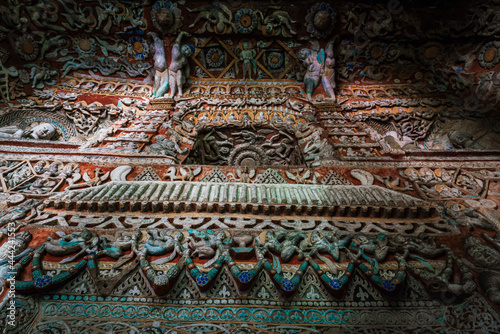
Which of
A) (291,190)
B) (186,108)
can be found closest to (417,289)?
(291,190)

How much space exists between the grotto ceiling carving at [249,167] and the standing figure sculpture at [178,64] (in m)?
0.04

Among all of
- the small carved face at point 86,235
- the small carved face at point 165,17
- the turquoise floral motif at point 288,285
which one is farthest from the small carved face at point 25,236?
the small carved face at point 165,17

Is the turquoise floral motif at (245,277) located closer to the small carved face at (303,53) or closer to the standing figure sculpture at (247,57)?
the standing figure sculpture at (247,57)

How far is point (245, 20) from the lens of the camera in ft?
17.4

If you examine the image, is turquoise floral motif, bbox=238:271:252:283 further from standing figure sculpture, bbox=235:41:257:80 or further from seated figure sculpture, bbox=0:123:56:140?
standing figure sculpture, bbox=235:41:257:80

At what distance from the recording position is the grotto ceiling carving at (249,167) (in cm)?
187

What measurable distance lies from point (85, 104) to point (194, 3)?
309 cm

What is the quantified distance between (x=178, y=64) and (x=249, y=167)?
10.4 feet

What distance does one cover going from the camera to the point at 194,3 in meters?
5.14

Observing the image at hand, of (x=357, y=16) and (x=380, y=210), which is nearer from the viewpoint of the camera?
(x=380, y=210)

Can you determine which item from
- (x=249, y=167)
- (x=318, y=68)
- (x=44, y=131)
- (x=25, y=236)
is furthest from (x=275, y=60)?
(x=25, y=236)

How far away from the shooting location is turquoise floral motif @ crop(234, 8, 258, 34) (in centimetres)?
524

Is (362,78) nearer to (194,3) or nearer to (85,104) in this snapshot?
(194,3)

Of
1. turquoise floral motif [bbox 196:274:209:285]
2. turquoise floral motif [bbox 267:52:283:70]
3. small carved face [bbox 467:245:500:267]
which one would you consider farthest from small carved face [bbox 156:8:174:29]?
small carved face [bbox 467:245:500:267]
